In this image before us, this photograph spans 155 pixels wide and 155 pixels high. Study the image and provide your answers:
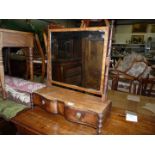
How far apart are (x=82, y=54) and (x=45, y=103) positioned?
0.49 meters

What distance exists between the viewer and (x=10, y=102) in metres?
1.34

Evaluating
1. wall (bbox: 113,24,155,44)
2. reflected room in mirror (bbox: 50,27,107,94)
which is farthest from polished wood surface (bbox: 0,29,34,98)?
wall (bbox: 113,24,155,44)

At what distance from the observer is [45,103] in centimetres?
102

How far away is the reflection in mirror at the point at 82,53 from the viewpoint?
98cm

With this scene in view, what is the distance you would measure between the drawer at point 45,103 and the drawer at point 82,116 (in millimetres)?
119

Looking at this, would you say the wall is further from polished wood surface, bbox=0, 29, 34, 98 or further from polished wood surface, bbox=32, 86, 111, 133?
polished wood surface, bbox=32, 86, 111, 133

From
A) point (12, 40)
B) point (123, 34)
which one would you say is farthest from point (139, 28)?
point (12, 40)

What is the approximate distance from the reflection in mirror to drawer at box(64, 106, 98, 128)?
0.24 metres

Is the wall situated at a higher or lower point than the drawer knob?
higher

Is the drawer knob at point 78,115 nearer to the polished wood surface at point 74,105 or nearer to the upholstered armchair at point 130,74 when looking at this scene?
the polished wood surface at point 74,105

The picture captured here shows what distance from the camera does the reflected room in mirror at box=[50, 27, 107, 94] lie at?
96 centimetres

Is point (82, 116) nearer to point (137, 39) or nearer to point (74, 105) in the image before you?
point (74, 105)
